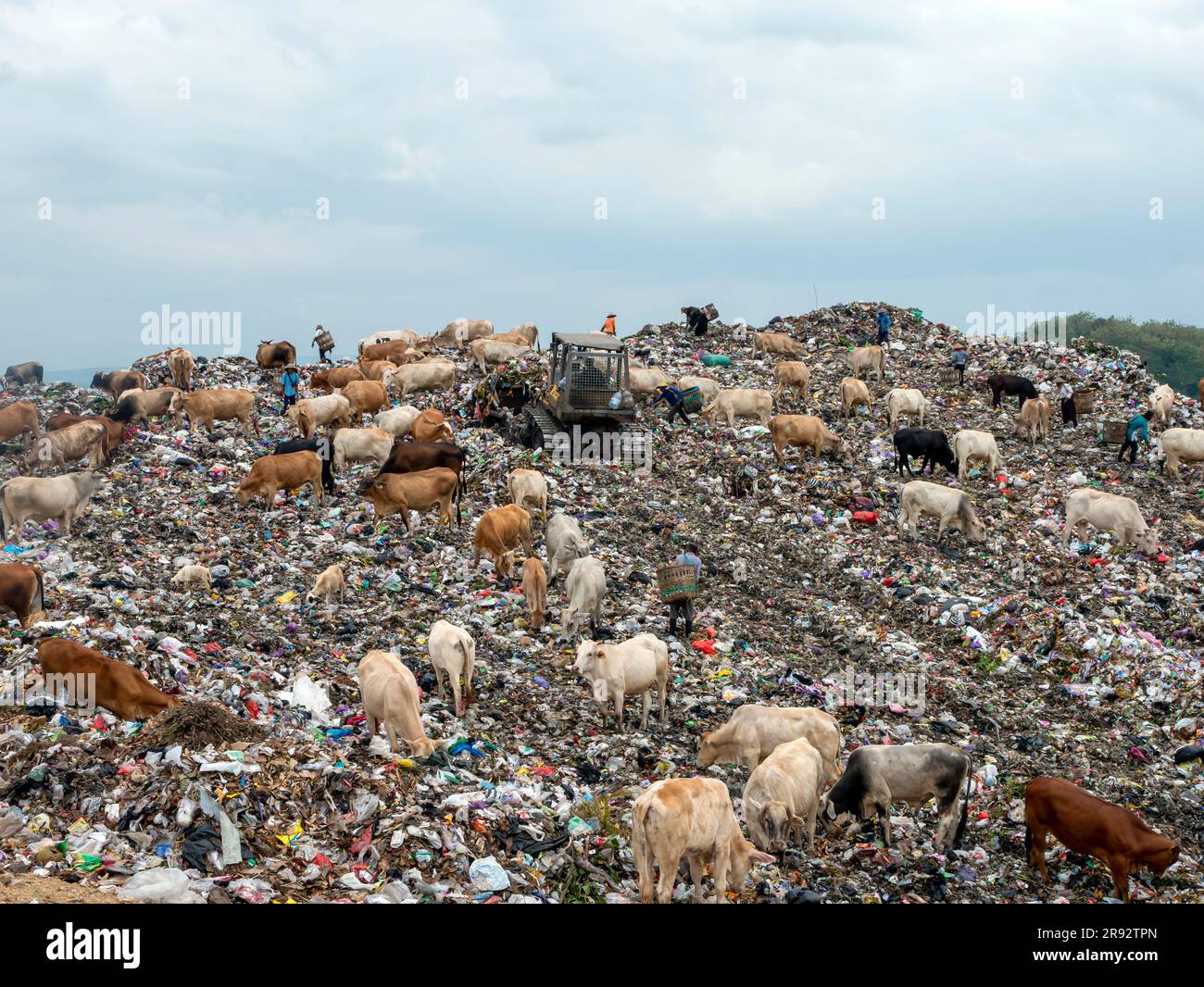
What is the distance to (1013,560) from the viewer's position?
58.5 feet

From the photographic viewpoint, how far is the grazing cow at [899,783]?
978cm

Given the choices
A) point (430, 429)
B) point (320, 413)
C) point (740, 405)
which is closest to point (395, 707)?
point (430, 429)

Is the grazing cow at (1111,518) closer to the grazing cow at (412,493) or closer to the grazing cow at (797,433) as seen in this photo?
the grazing cow at (797,433)

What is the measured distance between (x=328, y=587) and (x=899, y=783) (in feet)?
27.4

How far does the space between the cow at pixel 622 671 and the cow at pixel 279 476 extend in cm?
856

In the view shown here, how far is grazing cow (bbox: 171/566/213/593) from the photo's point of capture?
14.6 m

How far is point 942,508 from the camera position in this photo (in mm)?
18703

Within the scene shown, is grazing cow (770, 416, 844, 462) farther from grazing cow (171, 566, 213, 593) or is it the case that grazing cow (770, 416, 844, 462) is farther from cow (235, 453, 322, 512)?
grazing cow (171, 566, 213, 593)

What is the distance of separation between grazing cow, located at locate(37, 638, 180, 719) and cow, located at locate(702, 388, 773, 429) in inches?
684

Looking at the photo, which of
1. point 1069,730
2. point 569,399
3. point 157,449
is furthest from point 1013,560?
point 157,449

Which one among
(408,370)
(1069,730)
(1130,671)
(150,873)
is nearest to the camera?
(150,873)

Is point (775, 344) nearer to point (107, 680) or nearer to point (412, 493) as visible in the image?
point (412, 493)
